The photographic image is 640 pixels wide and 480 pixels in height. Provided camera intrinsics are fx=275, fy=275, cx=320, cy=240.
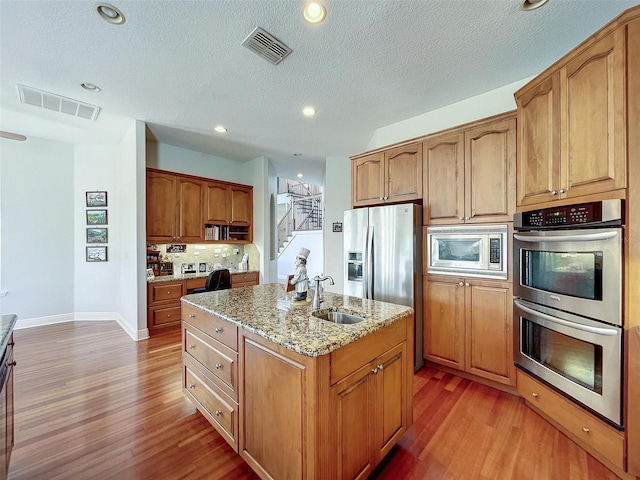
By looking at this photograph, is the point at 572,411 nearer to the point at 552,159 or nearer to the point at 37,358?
the point at 552,159

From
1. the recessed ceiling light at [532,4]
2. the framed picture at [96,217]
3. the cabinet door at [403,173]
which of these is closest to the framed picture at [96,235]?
the framed picture at [96,217]

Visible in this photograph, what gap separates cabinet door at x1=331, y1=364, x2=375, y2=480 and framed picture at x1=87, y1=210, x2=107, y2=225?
5.13 meters

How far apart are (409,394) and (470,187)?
6.07 ft

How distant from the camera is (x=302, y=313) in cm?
171

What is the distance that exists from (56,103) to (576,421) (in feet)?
18.1

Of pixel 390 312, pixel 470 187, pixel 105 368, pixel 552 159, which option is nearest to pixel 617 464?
pixel 390 312

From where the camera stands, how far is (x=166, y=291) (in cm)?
420

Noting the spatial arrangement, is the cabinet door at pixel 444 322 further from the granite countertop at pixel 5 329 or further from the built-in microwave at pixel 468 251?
the granite countertop at pixel 5 329

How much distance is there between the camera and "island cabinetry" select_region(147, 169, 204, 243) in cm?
430

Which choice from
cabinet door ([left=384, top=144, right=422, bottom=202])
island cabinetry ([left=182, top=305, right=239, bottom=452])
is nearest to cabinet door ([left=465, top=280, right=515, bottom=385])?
cabinet door ([left=384, top=144, right=422, bottom=202])

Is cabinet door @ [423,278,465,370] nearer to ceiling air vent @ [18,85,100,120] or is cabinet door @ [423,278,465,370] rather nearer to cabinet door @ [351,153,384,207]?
cabinet door @ [351,153,384,207]

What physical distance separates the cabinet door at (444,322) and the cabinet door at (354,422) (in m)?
1.53

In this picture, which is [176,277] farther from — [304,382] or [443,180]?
[443,180]

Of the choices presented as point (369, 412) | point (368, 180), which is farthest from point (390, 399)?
point (368, 180)
